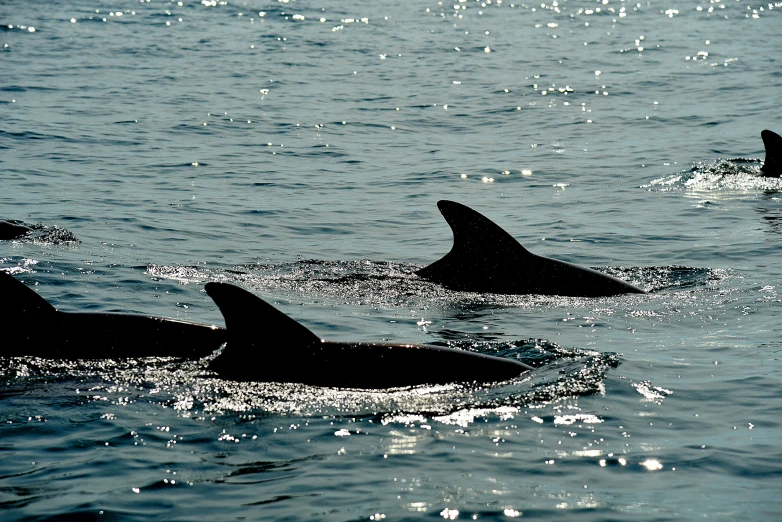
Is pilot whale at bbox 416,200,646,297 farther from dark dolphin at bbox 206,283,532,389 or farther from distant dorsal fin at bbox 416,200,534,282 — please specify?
dark dolphin at bbox 206,283,532,389

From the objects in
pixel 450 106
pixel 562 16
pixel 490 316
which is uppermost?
pixel 562 16

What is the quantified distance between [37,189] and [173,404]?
13.3 meters

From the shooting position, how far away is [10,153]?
24609 millimetres

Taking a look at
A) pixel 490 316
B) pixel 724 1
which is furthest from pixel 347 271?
pixel 724 1

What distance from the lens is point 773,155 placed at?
71.9 feet

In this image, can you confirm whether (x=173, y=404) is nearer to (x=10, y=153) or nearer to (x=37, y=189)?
(x=37, y=189)

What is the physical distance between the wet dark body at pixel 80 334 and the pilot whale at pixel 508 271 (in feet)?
13.8

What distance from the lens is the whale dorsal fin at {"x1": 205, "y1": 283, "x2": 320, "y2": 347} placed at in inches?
333

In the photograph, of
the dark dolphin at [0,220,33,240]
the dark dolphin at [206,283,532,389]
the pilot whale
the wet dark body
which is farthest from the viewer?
the dark dolphin at [0,220,33,240]

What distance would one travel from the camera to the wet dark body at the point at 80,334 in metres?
9.30

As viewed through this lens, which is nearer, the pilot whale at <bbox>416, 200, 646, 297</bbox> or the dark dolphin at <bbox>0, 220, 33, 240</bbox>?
the pilot whale at <bbox>416, 200, 646, 297</bbox>

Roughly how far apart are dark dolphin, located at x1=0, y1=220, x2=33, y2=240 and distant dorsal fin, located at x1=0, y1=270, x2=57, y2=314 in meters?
6.71

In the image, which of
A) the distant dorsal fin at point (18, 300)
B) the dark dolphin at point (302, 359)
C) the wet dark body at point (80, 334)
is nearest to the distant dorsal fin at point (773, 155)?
the dark dolphin at point (302, 359)

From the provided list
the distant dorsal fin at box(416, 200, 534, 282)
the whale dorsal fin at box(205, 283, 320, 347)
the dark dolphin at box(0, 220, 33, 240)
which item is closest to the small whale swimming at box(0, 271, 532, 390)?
the whale dorsal fin at box(205, 283, 320, 347)
